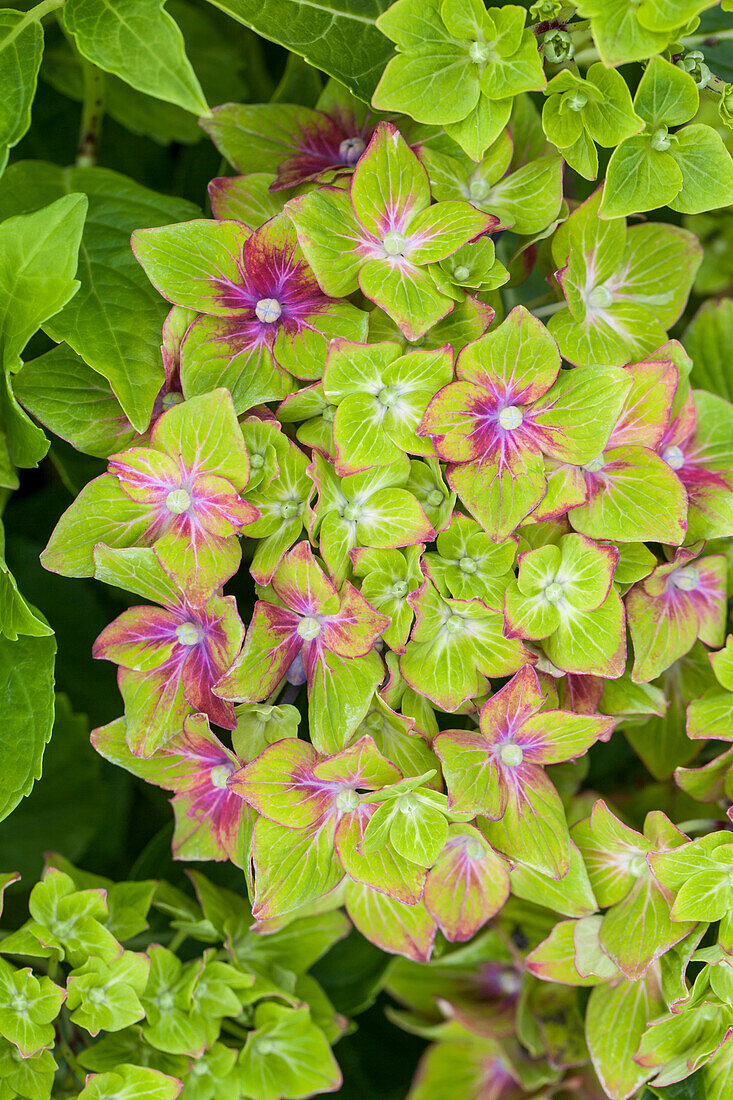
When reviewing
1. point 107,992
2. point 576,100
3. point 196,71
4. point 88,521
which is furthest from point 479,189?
point 107,992

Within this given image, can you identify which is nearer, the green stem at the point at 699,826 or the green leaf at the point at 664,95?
the green leaf at the point at 664,95

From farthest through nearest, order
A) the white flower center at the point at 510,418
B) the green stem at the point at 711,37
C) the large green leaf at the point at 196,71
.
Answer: the large green leaf at the point at 196,71 < the green stem at the point at 711,37 < the white flower center at the point at 510,418

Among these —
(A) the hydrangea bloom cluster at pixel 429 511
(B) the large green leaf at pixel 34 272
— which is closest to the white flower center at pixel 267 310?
(A) the hydrangea bloom cluster at pixel 429 511

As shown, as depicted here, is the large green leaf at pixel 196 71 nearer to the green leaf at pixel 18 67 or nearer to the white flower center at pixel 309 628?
the green leaf at pixel 18 67

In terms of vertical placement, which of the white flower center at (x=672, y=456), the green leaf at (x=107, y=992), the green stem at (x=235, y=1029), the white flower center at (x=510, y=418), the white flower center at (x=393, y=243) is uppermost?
the white flower center at (x=393, y=243)

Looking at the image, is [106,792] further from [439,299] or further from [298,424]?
[439,299]

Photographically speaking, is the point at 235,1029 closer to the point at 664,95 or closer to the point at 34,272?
the point at 34,272

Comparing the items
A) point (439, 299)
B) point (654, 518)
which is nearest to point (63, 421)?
point (439, 299)
